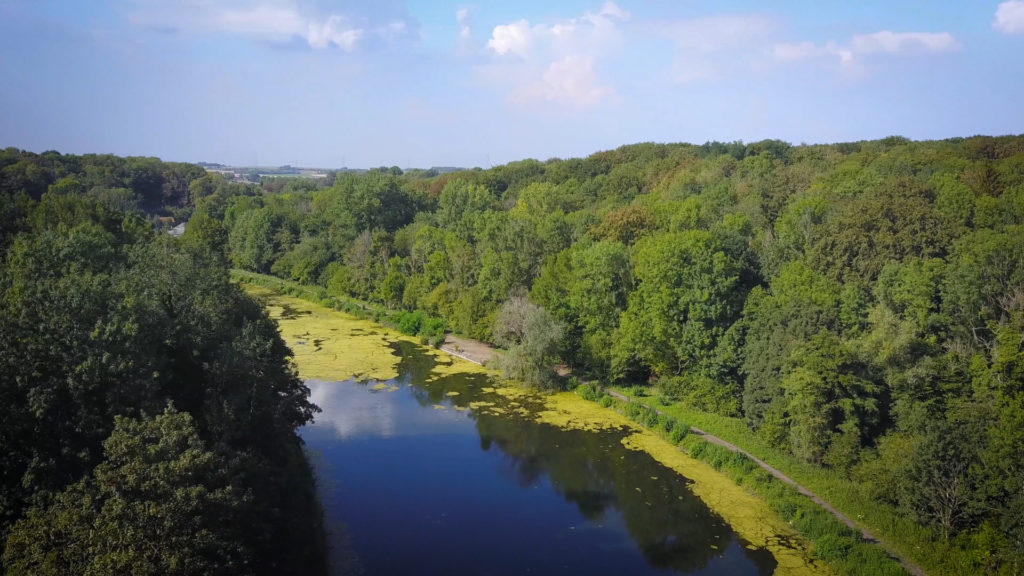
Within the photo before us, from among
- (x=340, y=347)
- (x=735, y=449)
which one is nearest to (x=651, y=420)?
(x=735, y=449)

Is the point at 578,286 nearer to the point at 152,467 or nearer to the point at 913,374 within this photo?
the point at 913,374

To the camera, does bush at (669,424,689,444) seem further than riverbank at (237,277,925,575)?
Yes

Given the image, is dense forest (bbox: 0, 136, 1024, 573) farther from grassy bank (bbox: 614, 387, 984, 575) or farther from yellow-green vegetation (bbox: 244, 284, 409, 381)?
yellow-green vegetation (bbox: 244, 284, 409, 381)

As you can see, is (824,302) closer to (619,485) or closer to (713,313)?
(713,313)

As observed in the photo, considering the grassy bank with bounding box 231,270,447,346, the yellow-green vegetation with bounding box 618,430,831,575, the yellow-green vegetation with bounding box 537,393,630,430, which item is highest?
the grassy bank with bounding box 231,270,447,346

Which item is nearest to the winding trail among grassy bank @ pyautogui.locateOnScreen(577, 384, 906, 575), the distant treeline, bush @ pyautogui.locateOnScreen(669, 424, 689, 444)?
grassy bank @ pyautogui.locateOnScreen(577, 384, 906, 575)

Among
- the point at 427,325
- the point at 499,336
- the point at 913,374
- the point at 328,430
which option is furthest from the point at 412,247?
the point at 913,374

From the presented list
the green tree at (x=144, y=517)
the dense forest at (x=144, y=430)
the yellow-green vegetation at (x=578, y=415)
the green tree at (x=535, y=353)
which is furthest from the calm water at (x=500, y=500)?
the green tree at (x=144, y=517)
